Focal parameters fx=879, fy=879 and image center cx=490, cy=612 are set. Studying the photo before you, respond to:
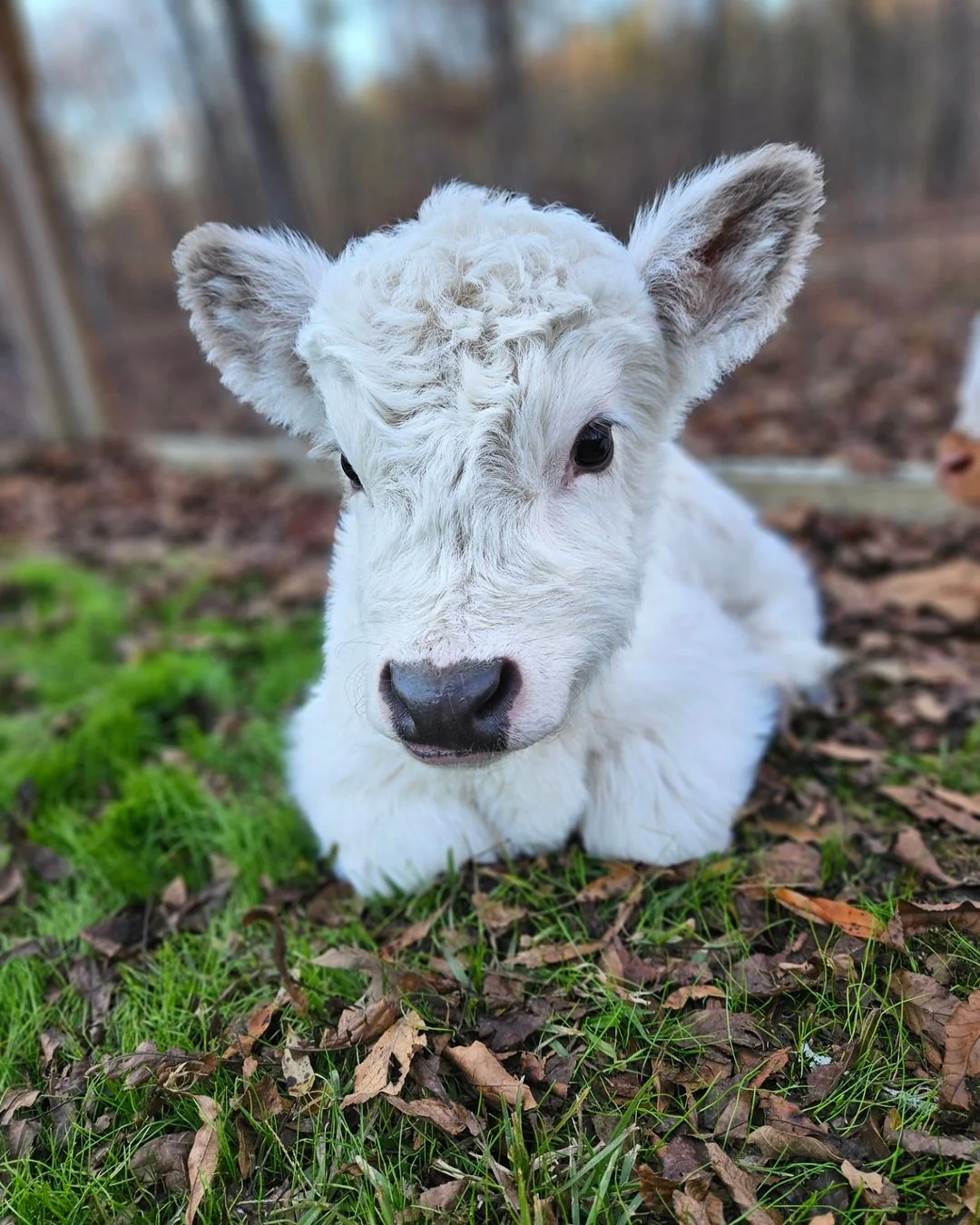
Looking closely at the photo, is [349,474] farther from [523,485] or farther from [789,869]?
[789,869]

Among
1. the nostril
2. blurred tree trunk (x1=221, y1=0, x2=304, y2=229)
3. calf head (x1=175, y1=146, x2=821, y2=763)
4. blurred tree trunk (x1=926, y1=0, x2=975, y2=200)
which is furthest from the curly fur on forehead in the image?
blurred tree trunk (x1=926, y1=0, x2=975, y2=200)

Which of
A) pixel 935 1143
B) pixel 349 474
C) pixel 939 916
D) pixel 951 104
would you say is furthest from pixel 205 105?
pixel 951 104

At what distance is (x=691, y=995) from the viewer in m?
2.37

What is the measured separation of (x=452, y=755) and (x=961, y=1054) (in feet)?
4.54

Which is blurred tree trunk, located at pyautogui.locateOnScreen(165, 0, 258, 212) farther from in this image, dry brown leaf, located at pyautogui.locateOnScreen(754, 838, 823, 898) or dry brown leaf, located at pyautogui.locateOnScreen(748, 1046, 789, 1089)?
dry brown leaf, located at pyautogui.locateOnScreen(748, 1046, 789, 1089)

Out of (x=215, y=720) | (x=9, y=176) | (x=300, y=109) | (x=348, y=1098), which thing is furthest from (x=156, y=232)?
(x=348, y=1098)

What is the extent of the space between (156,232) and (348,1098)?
42.0 m

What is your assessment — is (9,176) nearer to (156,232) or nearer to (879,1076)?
(879,1076)

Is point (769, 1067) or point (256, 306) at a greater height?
point (256, 306)

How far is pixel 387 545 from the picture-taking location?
2273 millimetres

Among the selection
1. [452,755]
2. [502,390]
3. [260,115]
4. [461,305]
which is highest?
[260,115]

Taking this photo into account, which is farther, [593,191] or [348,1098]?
[593,191]

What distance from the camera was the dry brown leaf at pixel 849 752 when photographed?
129 inches

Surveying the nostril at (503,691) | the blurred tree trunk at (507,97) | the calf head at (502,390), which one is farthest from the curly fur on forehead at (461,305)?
the blurred tree trunk at (507,97)
